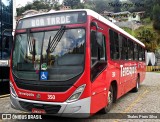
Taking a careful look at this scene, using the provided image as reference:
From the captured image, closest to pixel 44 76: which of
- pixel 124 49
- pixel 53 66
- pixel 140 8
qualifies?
pixel 53 66

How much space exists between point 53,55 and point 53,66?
27 centimetres

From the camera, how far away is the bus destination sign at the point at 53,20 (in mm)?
5785

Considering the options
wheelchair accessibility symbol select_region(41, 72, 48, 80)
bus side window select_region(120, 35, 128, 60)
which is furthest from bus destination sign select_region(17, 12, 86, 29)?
bus side window select_region(120, 35, 128, 60)

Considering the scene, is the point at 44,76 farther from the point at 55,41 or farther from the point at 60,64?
the point at 55,41

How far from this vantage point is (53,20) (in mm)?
5953

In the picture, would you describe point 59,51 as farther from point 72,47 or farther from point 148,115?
point 148,115

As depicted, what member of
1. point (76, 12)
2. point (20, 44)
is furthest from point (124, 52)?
point (20, 44)

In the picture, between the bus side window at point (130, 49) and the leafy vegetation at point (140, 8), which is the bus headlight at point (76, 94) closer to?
the bus side window at point (130, 49)

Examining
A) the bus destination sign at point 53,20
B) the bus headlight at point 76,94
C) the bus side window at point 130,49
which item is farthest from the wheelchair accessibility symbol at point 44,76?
the bus side window at point 130,49

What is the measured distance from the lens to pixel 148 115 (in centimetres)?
706

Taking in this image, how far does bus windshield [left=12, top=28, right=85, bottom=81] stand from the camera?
547cm

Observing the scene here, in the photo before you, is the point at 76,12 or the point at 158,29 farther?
the point at 158,29

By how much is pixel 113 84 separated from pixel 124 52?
5.96 ft

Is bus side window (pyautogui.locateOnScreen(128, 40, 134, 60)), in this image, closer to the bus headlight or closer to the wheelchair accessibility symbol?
the bus headlight
